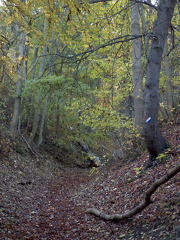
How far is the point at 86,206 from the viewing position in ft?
22.7

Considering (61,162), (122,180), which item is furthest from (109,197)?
(61,162)

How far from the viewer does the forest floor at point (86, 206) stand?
4.23m

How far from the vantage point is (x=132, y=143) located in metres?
9.67

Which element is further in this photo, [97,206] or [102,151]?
[102,151]

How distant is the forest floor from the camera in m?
4.23

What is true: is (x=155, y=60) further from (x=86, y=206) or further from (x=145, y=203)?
(x=86, y=206)

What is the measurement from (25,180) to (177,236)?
7395 mm

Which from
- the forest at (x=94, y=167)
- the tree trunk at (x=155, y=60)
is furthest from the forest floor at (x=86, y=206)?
the tree trunk at (x=155, y=60)

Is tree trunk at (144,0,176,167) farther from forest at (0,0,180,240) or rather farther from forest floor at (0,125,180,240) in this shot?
forest floor at (0,125,180,240)

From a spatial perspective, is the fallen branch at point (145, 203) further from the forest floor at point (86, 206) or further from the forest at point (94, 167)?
the forest floor at point (86, 206)

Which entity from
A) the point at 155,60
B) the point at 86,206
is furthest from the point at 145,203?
the point at 155,60

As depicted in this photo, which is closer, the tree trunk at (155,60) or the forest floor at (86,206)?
the forest floor at (86,206)

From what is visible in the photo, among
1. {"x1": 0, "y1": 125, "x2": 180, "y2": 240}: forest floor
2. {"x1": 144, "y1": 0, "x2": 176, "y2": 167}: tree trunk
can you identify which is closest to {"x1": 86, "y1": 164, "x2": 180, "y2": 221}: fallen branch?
{"x1": 0, "y1": 125, "x2": 180, "y2": 240}: forest floor

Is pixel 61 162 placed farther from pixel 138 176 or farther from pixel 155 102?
pixel 155 102
